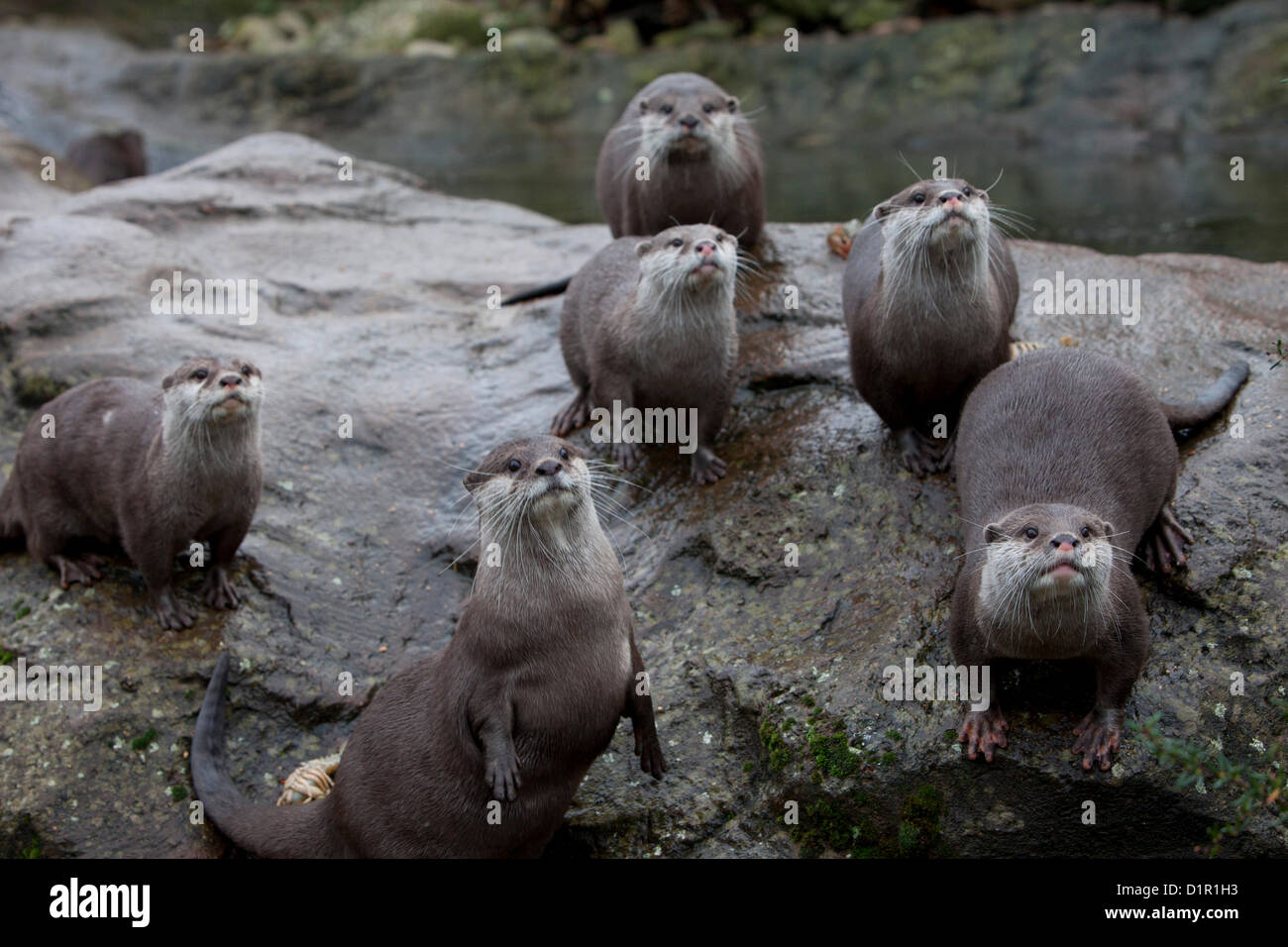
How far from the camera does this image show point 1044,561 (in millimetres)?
2949

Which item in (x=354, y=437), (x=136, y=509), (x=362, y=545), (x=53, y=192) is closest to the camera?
(x=136, y=509)

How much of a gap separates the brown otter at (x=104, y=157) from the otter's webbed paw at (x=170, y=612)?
7.65 meters

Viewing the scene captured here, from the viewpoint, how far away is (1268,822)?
3.20 metres

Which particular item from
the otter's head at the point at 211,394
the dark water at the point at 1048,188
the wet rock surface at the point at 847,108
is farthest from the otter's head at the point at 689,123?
the wet rock surface at the point at 847,108

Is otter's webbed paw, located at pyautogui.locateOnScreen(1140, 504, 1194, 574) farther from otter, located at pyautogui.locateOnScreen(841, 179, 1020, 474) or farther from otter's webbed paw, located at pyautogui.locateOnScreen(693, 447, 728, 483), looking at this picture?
otter's webbed paw, located at pyautogui.locateOnScreen(693, 447, 728, 483)

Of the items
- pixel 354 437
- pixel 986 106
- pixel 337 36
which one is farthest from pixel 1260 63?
pixel 337 36

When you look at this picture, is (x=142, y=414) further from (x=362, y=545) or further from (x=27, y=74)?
(x=27, y=74)

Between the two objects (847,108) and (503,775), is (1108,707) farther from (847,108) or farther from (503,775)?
(847,108)

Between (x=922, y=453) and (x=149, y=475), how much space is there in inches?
92.5

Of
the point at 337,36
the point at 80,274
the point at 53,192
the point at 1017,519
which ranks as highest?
the point at 337,36

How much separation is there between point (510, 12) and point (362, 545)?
1423 cm

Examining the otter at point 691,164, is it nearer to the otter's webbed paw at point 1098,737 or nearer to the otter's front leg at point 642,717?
the otter's front leg at point 642,717

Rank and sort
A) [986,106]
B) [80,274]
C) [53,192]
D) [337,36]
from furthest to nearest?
1. [337,36]
2. [986,106]
3. [53,192]
4. [80,274]
